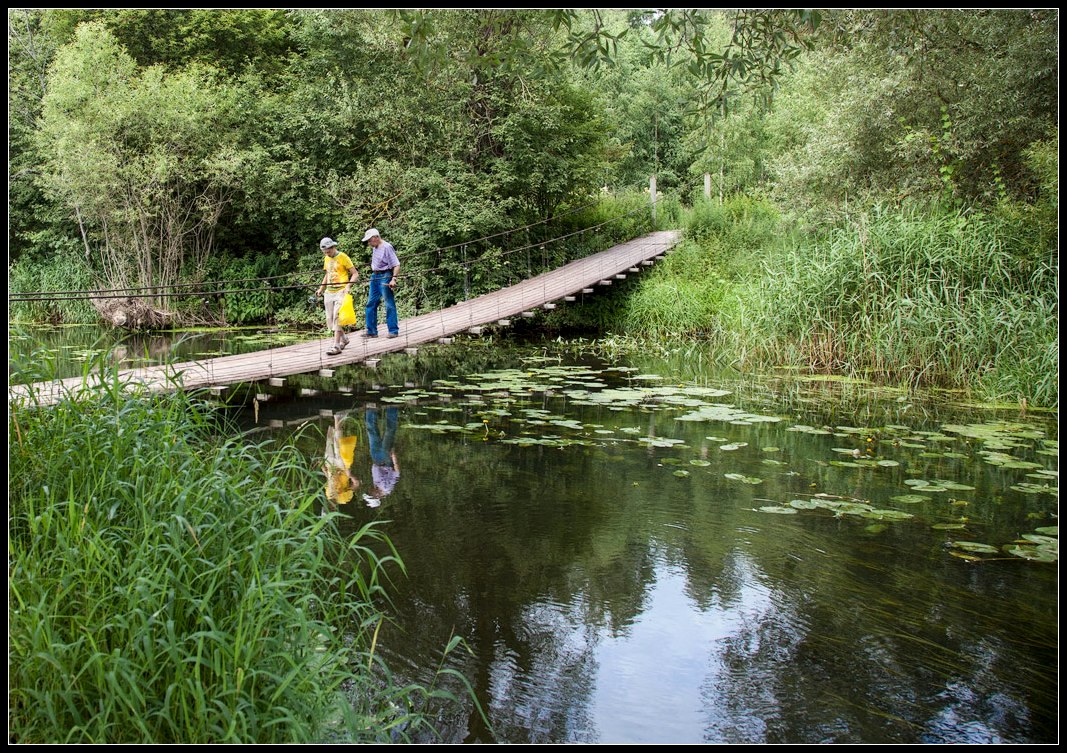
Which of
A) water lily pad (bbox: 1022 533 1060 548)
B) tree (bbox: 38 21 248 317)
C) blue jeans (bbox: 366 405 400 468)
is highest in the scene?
tree (bbox: 38 21 248 317)

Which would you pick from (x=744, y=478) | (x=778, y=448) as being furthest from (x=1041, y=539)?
(x=778, y=448)

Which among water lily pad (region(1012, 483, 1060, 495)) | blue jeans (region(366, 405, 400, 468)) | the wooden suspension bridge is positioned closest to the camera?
water lily pad (region(1012, 483, 1060, 495))

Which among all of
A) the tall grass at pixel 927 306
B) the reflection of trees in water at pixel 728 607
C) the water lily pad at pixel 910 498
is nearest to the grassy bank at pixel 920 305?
the tall grass at pixel 927 306

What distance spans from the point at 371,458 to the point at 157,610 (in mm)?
4175

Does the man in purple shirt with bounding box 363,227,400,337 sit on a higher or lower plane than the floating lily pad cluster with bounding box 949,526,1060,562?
higher

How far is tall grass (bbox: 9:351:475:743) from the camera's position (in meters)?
2.38

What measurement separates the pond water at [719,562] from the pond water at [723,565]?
1 centimetres

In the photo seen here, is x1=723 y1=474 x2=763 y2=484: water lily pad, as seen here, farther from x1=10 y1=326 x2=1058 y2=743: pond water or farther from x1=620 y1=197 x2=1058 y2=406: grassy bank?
x1=620 y1=197 x2=1058 y2=406: grassy bank

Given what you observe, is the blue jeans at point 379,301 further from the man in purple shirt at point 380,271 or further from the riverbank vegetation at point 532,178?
the riverbank vegetation at point 532,178

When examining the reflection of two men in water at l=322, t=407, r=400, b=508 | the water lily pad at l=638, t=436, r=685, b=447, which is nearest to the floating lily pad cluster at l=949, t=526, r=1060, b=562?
the water lily pad at l=638, t=436, r=685, b=447

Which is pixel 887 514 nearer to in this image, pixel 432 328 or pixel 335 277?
pixel 335 277

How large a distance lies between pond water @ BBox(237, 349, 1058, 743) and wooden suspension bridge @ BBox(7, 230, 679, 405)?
2.47ft

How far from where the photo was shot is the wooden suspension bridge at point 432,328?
310 inches

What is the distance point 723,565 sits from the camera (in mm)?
4559
